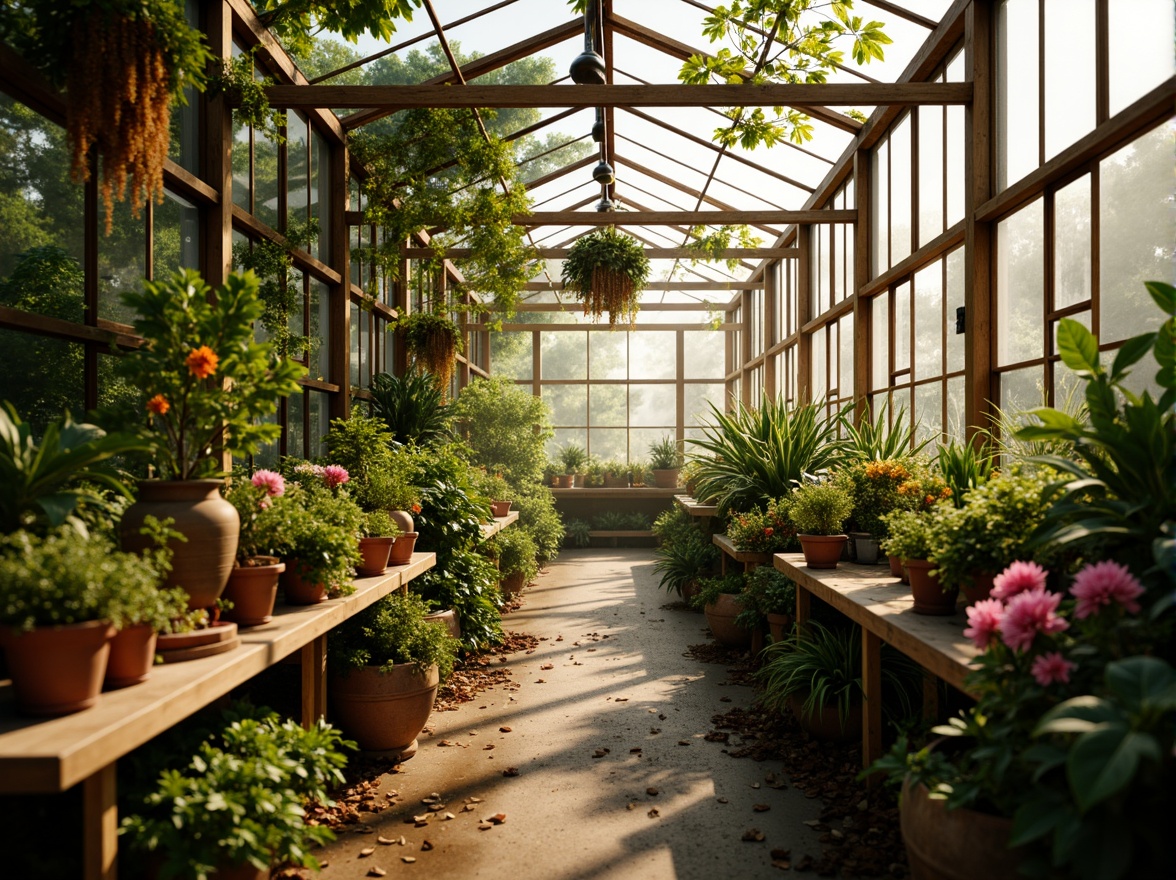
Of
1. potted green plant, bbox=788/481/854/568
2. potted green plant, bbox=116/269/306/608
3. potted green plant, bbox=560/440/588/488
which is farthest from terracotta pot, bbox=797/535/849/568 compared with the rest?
potted green plant, bbox=560/440/588/488

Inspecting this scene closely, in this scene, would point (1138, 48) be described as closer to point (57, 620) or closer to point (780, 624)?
point (780, 624)

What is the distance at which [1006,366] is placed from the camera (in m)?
4.85

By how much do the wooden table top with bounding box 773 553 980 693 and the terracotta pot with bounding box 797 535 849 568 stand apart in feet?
0.16

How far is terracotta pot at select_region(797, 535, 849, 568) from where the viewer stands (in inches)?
156

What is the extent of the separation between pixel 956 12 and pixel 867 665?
165 inches

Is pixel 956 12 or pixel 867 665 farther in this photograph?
pixel 956 12

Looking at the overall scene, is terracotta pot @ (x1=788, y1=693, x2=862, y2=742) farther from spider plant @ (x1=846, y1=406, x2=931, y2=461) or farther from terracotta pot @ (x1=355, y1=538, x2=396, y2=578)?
terracotta pot @ (x1=355, y1=538, x2=396, y2=578)

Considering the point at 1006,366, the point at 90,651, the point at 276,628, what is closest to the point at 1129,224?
the point at 1006,366

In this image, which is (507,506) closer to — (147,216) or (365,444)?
(365,444)

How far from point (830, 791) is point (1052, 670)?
5.99ft

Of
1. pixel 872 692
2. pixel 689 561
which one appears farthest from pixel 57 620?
pixel 689 561

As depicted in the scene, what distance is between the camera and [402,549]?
13.7 feet

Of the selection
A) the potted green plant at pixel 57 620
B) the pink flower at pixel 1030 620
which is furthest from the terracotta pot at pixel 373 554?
the pink flower at pixel 1030 620

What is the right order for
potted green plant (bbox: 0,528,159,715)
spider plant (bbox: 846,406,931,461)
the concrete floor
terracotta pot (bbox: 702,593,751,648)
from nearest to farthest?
1. potted green plant (bbox: 0,528,159,715)
2. the concrete floor
3. spider plant (bbox: 846,406,931,461)
4. terracotta pot (bbox: 702,593,751,648)
